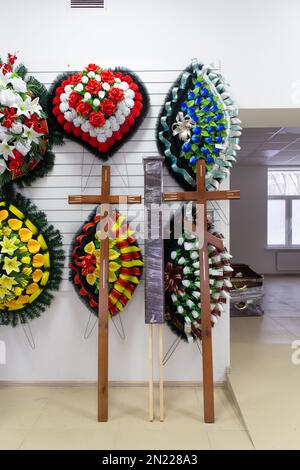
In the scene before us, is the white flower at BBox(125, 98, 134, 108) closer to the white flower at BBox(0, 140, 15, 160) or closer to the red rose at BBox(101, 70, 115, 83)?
the red rose at BBox(101, 70, 115, 83)

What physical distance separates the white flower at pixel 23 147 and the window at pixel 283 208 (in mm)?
9087

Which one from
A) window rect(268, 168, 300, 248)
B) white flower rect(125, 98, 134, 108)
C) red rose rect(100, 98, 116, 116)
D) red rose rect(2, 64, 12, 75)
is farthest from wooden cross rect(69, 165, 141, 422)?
window rect(268, 168, 300, 248)

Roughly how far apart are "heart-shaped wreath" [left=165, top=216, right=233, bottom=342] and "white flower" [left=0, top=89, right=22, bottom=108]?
1.42m

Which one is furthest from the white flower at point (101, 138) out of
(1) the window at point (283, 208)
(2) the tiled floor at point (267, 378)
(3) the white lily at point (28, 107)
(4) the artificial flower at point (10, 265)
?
(1) the window at point (283, 208)

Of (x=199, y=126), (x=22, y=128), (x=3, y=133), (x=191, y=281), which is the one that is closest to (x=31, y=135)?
(x=22, y=128)

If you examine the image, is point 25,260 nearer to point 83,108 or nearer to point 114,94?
point 83,108

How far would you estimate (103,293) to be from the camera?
2637 millimetres

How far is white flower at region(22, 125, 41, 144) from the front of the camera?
2.80 m

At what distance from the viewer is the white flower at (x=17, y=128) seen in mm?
2742

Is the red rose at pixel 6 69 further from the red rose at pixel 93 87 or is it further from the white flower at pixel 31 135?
the red rose at pixel 93 87

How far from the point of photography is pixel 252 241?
10.5 m

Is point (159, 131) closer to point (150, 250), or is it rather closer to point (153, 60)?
point (153, 60)
